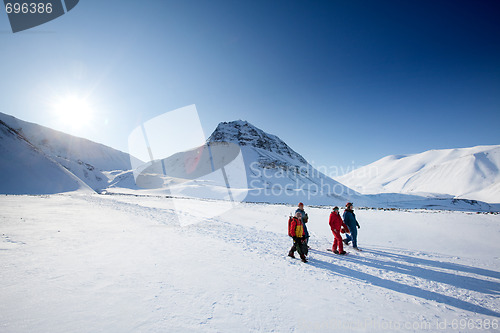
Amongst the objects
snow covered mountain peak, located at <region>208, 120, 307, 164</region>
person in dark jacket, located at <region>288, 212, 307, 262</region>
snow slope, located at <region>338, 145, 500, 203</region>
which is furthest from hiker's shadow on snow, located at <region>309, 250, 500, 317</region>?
snow slope, located at <region>338, 145, 500, 203</region>

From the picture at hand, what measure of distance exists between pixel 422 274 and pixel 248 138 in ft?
368

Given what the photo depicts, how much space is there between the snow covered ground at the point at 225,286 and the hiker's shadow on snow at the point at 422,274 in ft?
0.12

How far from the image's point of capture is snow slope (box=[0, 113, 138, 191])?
339 ft

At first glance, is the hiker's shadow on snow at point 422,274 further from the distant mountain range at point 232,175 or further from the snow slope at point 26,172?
the snow slope at point 26,172

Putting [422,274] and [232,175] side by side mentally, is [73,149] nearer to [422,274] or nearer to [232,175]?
[232,175]

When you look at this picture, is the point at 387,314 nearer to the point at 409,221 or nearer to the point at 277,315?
the point at 277,315

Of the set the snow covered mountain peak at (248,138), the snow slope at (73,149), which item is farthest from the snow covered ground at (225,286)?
the snow slope at (73,149)

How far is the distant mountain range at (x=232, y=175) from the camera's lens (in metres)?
45.4

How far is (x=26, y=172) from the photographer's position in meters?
41.5

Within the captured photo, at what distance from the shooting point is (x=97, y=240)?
25.5 ft

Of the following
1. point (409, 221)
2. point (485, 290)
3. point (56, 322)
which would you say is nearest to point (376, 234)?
point (409, 221)

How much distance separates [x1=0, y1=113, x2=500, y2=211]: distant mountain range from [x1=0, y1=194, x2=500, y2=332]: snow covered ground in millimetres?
42149

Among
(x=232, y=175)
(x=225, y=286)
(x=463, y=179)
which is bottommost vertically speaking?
(x=225, y=286)

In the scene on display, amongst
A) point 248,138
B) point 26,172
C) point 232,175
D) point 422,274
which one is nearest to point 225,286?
point 422,274
